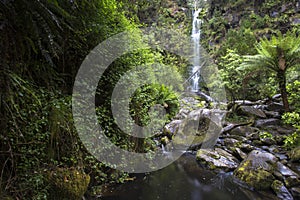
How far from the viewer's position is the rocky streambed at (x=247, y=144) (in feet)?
11.8

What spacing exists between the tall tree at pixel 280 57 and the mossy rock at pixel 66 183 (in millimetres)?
4901

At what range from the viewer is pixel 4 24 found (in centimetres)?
151

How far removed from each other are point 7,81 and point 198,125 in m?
5.27

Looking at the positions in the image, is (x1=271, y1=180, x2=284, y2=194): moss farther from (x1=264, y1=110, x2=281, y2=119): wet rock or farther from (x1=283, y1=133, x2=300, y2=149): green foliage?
(x1=264, y1=110, x2=281, y2=119): wet rock

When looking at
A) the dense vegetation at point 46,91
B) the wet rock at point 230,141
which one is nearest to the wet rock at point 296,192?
the wet rock at point 230,141

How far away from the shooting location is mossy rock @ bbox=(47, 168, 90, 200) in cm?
198

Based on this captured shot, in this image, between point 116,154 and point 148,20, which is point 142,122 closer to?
point 116,154

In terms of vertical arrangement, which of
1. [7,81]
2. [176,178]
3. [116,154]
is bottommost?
[176,178]

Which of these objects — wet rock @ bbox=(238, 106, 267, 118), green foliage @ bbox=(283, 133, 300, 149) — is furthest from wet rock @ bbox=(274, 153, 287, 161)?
wet rock @ bbox=(238, 106, 267, 118)

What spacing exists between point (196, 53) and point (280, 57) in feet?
29.7

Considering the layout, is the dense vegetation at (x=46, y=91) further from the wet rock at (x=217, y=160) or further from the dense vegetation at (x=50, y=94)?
the wet rock at (x=217, y=160)

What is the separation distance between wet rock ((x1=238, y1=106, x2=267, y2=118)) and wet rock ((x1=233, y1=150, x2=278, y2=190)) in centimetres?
264

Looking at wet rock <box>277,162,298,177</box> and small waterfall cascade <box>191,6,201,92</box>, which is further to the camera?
small waterfall cascade <box>191,6,201,92</box>

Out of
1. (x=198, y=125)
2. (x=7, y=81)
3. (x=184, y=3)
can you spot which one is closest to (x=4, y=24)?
(x=7, y=81)
